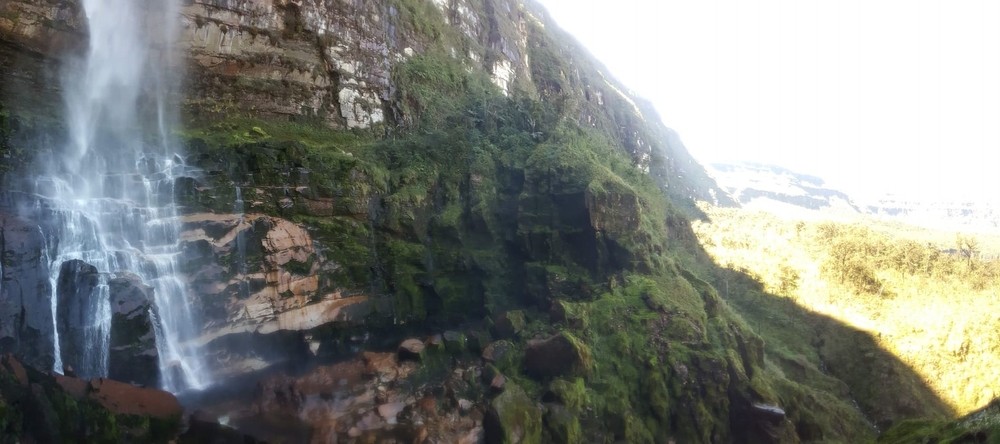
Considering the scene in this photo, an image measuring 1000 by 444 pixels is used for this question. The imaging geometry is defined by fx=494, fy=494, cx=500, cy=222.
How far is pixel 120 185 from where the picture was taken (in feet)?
65.1

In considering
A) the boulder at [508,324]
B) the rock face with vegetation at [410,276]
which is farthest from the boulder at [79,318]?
the boulder at [508,324]

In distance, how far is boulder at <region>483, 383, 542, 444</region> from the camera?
1669 cm

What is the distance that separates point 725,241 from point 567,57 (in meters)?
34.9

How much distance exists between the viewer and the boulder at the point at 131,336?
54.9ft

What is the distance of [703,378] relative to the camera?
19641 millimetres

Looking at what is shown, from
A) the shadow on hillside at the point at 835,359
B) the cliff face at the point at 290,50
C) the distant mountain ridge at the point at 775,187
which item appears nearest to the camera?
the cliff face at the point at 290,50

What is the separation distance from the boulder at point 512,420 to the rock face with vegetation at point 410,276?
0.11 meters

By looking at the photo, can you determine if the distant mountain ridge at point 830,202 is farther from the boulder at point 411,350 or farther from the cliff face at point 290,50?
the boulder at point 411,350

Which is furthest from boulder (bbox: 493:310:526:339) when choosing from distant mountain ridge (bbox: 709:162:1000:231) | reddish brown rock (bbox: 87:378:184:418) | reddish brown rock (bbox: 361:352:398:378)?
distant mountain ridge (bbox: 709:162:1000:231)

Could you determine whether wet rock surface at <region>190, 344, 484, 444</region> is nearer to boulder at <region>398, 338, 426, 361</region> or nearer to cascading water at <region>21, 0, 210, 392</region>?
boulder at <region>398, 338, 426, 361</region>

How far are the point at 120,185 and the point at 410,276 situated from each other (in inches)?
493

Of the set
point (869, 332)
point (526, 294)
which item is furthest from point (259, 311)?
point (869, 332)

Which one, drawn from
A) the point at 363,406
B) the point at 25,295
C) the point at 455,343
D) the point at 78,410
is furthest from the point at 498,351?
the point at 25,295

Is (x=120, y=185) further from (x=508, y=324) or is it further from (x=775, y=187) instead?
(x=775, y=187)
